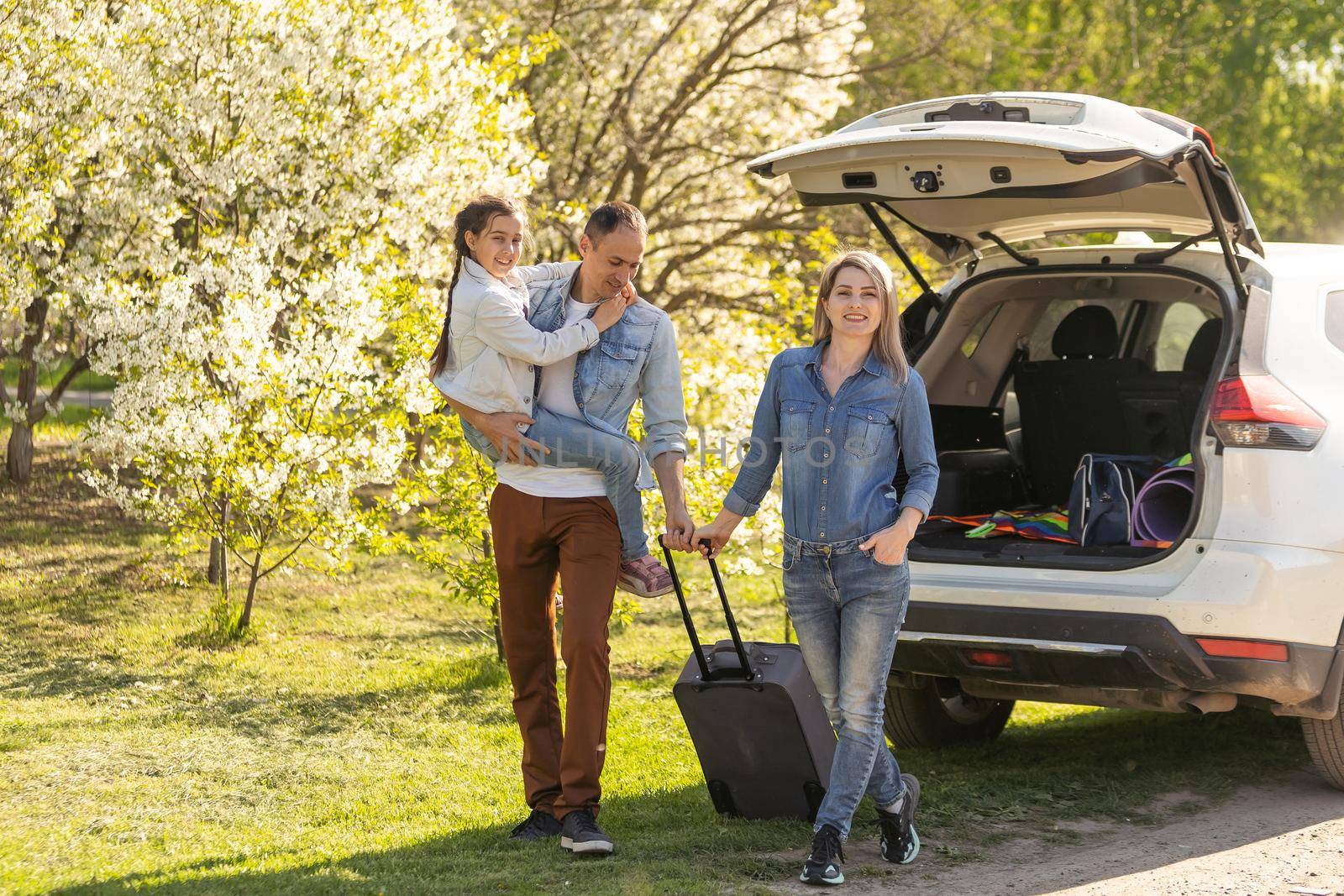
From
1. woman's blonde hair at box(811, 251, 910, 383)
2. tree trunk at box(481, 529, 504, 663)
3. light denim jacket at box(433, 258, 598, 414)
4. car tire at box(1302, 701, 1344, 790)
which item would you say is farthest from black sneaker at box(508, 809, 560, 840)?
tree trunk at box(481, 529, 504, 663)

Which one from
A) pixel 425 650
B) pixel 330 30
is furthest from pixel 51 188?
pixel 425 650

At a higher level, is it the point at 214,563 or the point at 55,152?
the point at 55,152

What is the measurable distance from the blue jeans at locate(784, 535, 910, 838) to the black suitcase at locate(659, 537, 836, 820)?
0.70 feet

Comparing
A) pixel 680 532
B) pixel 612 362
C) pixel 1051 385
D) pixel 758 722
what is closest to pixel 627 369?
pixel 612 362

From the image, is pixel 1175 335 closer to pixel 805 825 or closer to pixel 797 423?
pixel 797 423

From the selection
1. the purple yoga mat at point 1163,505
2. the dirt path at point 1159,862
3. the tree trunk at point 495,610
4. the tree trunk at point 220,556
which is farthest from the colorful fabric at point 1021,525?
the tree trunk at point 220,556

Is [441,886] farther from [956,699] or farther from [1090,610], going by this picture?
[956,699]

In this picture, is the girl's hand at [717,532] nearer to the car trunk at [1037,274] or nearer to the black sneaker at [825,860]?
the black sneaker at [825,860]

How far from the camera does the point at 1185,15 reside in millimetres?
20906

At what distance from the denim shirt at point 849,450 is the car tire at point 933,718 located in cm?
156

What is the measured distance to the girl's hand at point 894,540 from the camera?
403cm

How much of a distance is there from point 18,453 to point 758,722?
7979mm

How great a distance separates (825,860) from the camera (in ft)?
13.4

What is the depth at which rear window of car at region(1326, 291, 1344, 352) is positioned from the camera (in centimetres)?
498
